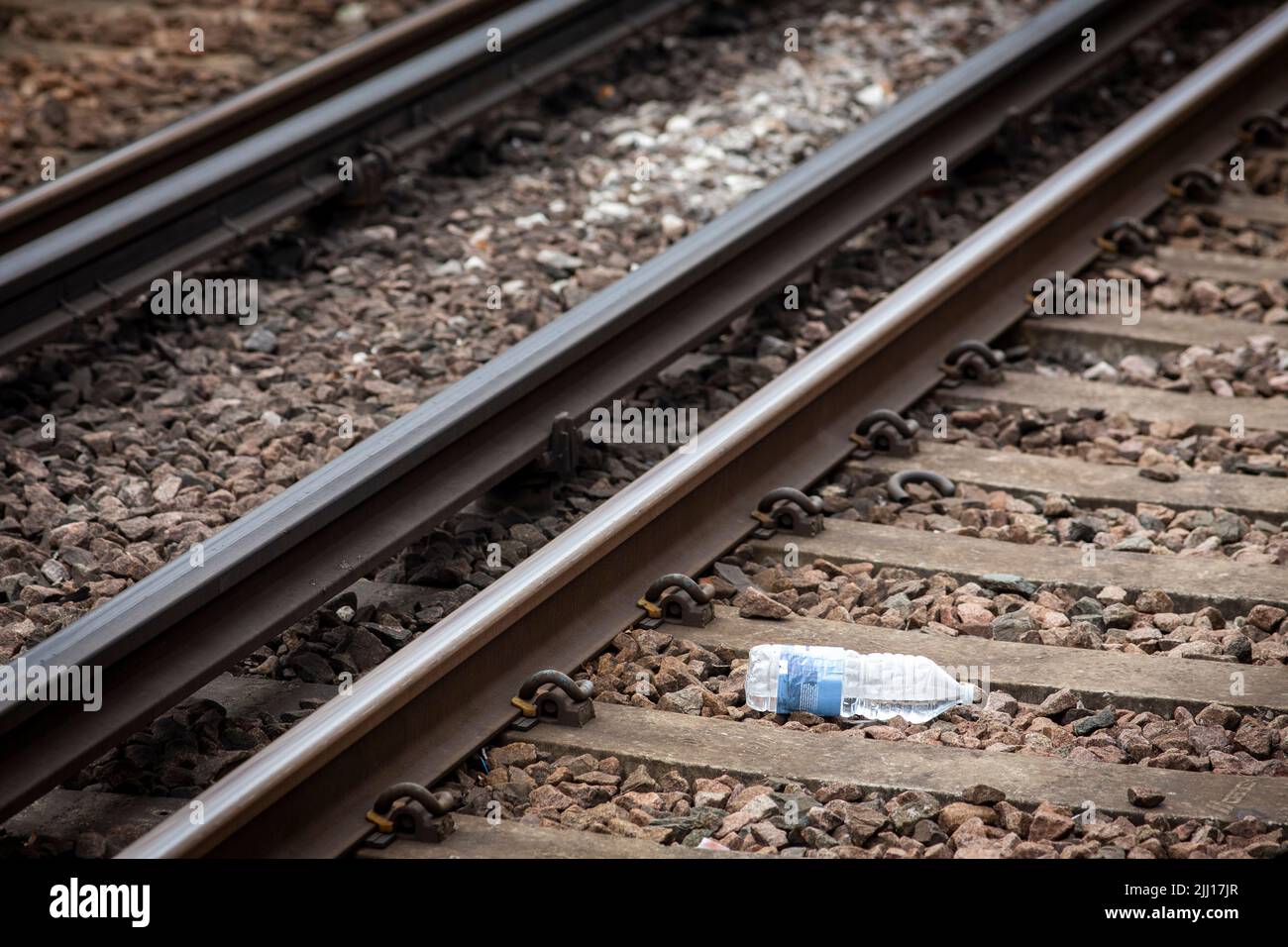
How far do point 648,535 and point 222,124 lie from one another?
3.42m

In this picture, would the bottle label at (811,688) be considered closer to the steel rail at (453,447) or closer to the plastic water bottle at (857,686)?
the plastic water bottle at (857,686)

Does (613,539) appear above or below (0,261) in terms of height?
below

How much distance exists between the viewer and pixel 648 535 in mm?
4613

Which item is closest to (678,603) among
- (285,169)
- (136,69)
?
(285,169)

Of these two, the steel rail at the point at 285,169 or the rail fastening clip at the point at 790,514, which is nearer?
the rail fastening clip at the point at 790,514

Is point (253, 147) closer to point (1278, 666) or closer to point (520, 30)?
point (520, 30)

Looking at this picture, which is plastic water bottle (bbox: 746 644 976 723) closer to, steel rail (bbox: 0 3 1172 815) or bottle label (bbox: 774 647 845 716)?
bottle label (bbox: 774 647 845 716)

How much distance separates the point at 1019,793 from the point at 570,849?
37.8 inches

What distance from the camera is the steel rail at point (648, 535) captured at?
362 cm

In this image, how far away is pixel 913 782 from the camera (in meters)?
3.81

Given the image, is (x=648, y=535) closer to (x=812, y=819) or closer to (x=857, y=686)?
(x=857, y=686)

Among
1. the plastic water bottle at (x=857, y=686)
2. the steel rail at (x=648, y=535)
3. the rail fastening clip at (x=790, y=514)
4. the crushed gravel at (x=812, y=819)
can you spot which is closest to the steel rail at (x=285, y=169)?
the steel rail at (x=648, y=535)

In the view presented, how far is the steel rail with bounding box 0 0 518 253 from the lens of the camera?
6430 millimetres
